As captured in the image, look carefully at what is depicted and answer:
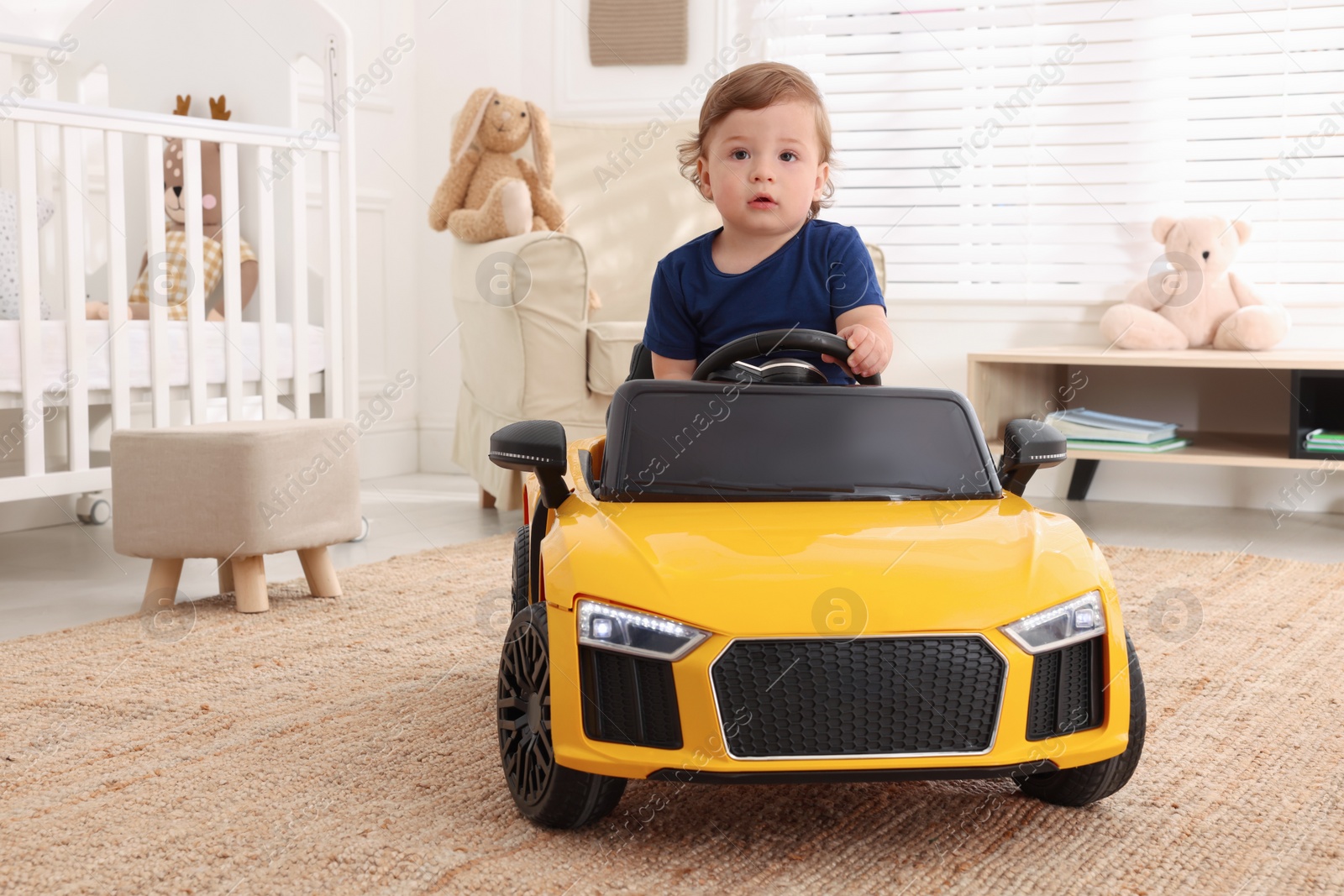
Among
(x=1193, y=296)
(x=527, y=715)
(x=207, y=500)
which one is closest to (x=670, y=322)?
(x=527, y=715)

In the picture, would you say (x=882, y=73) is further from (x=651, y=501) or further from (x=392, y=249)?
(x=651, y=501)

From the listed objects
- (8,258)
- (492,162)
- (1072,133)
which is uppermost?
(1072,133)

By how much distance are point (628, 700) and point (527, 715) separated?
198 millimetres

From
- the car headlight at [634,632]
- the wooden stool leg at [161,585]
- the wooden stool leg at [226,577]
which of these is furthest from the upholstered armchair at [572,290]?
the car headlight at [634,632]

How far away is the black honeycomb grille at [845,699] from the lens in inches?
44.3

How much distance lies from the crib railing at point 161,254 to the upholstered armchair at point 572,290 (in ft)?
1.19

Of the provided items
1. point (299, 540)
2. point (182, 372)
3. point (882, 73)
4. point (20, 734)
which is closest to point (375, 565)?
point (299, 540)

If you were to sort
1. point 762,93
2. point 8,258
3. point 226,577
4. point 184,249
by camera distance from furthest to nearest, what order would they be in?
point 184,249 → point 8,258 → point 226,577 → point 762,93

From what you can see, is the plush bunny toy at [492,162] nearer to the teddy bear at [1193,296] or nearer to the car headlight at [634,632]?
the teddy bear at [1193,296]

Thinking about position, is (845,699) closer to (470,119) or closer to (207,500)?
(207,500)

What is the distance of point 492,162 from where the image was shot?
11.9 ft

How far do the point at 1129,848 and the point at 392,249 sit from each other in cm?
372

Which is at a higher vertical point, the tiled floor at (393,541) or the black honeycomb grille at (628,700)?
the black honeycomb grille at (628,700)

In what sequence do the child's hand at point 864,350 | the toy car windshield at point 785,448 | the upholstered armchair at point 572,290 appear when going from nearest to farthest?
the toy car windshield at point 785,448, the child's hand at point 864,350, the upholstered armchair at point 572,290
